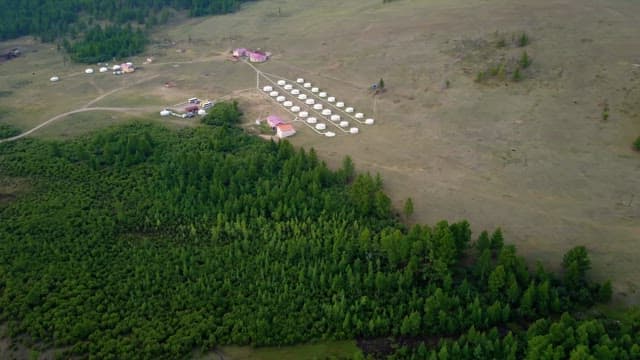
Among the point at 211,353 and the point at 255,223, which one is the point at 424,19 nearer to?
the point at 255,223

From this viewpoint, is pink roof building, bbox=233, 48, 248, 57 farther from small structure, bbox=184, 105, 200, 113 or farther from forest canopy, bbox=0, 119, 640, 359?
forest canopy, bbox=0, 119, 640, 359

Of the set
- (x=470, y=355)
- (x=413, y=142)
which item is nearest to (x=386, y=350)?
(x=470, y=355)

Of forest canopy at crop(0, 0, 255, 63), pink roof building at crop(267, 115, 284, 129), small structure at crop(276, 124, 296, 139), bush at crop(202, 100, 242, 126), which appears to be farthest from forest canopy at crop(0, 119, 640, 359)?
forest canopy at crop(0, 0, 255, 63)

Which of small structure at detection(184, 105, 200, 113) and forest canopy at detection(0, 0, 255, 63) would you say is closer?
small structure at detection(184, 105, 200, 113)

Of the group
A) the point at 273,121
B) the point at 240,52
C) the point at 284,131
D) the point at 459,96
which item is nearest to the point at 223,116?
the point at 273,121

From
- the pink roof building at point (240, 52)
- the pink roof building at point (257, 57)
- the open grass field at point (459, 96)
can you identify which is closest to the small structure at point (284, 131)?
the open grass field at point (459, 96)

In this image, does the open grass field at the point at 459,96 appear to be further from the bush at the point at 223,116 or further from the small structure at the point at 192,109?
the small structure at the point at 192,109

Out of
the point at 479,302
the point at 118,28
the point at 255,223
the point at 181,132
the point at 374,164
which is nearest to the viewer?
the point at 479,302
